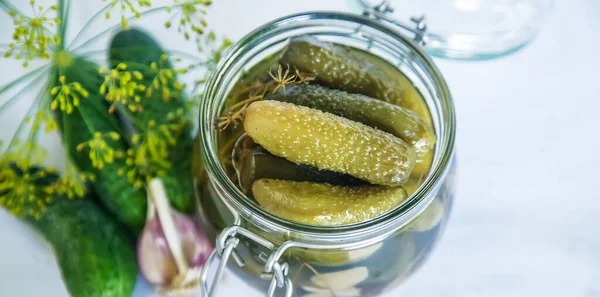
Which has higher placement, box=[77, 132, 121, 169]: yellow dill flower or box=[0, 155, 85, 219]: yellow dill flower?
box=[77, 132, 121, 169]: yellow dill flower

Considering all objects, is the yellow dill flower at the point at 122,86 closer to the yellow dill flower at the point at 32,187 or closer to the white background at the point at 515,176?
the yellow dill flower at the point at 32,187

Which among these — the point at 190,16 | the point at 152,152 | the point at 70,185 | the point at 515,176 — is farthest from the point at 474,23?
the point at 70,185

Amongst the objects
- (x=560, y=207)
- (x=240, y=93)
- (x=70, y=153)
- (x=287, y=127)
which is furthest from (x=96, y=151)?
(x=560, y=207)

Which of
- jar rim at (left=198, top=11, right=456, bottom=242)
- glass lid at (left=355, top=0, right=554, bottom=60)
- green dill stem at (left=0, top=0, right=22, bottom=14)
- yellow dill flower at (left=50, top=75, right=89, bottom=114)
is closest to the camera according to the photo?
jar rim at (left=198, top=11, right=456, bottom=242)


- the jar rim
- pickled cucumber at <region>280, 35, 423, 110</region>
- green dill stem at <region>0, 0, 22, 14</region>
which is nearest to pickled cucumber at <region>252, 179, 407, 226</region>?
the jar rim

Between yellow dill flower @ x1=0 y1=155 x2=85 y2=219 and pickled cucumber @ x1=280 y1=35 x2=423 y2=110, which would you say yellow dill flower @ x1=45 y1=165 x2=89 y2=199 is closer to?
yellow dill flower @ x1=0 y1=155 x2=85 y2=219
